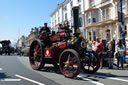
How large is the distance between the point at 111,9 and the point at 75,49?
22924 millimetres

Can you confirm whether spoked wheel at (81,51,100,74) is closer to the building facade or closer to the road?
the road

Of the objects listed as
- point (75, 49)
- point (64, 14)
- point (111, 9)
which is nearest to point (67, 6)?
point (64, 14)

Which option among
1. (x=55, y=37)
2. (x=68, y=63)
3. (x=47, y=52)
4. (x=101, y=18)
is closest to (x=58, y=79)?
(x=68, y=63)

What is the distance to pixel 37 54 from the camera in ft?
28.8

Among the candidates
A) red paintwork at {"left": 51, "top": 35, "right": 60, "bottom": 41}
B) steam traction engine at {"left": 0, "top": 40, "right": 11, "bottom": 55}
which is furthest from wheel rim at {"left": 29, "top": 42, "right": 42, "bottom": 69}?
steam traction engine at {"left": 0, "top": 40, "right": 11, "bottom": 55}

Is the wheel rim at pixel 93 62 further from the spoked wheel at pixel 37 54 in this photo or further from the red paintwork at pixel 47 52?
the spoked wheel at pixel 37 54

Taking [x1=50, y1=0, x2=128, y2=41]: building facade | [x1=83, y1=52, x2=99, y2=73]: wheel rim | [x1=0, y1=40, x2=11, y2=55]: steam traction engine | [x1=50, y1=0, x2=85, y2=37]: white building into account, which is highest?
[x1=50, y1=0, x2=85, y2=37]: white building

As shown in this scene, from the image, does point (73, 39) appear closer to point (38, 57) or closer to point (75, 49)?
point (75, 49)

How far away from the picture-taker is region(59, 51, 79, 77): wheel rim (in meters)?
6.66

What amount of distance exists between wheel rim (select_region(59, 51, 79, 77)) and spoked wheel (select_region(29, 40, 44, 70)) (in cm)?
140

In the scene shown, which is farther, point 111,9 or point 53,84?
point 111,9

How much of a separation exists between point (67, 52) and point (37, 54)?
237cm

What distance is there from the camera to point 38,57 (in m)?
8.81

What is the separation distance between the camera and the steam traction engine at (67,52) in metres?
6.74
